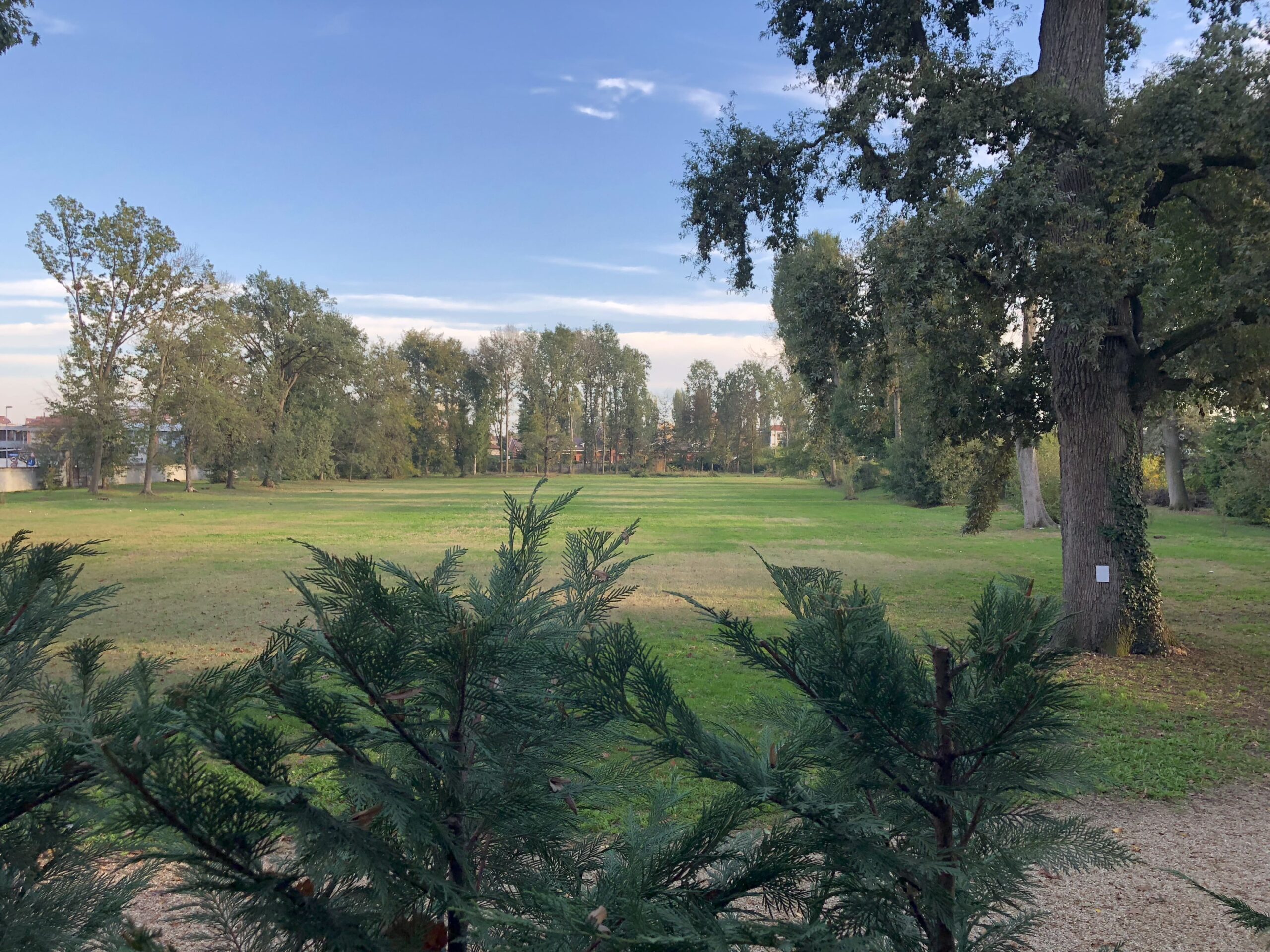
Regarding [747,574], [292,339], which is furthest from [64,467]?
[747,574]

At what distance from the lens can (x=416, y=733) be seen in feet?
4.27

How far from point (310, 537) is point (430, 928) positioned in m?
26.0

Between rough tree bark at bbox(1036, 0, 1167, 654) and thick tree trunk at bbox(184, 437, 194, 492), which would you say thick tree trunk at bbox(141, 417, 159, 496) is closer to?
thick tree trunk at bbox(184, 437, 194, 492)

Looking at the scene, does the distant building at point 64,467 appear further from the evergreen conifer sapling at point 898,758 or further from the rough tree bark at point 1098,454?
the evergreen conifer sapling at point 898,758

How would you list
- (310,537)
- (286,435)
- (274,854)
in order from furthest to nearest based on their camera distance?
1. (286,435)
2. (310,537)
3. (274,854)

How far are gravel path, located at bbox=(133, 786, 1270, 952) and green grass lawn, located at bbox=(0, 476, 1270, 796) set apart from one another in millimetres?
354

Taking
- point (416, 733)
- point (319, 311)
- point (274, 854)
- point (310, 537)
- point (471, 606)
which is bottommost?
point (310, 537)

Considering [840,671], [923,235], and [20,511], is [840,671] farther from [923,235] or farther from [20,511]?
[20,511]

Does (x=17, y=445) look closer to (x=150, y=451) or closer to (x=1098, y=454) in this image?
(x=150, y=451)

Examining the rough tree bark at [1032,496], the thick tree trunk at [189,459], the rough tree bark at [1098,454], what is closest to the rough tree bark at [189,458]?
the thick tree trunk at [189,459]

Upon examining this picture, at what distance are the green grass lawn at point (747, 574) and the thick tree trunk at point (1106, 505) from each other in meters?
0.60

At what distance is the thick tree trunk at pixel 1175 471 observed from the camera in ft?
118

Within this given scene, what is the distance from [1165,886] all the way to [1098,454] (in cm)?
774

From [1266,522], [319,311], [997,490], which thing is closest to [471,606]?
[997,490]
